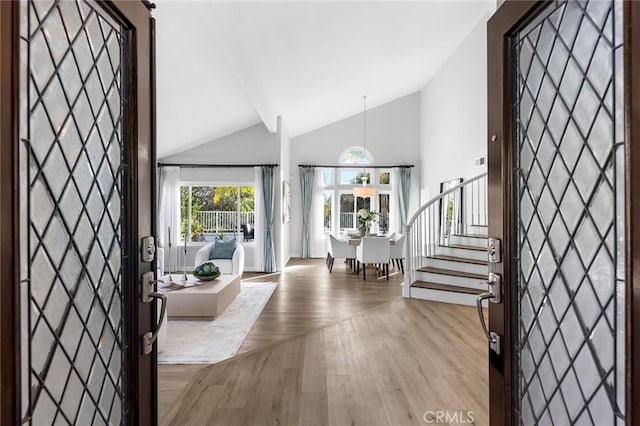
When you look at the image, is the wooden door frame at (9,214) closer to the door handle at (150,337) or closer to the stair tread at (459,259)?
the door handle at (150,337)

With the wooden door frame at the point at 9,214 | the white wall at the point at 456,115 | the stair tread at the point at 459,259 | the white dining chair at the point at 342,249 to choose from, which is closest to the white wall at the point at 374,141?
the white wall at the point at 456,115

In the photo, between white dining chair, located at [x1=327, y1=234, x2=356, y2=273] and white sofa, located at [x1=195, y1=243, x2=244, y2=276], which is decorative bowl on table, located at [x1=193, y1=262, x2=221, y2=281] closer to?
white sofa, located at [x1=195, y1=243, x2=244, y2=276]

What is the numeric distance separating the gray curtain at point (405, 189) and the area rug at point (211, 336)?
5.14 metres

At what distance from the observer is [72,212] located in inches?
39.4

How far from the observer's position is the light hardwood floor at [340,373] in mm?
2111

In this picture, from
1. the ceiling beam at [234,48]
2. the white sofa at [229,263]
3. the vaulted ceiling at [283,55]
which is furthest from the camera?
the white sofa at [229,263]

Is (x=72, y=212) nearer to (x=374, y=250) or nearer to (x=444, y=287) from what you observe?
(x=444, y=287)

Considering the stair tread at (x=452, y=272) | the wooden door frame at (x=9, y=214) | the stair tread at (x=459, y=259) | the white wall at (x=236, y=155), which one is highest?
the white wall at (x=236, y=155)

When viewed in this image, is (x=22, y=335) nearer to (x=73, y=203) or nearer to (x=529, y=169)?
(x=73, y=203)

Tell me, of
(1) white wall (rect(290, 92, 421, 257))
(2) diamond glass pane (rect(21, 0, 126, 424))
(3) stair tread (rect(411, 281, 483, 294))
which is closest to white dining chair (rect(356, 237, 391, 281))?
(3) stair tread (rect(411, 281, 483, 294))

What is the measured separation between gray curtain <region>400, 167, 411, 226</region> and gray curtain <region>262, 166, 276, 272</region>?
11.2 ft

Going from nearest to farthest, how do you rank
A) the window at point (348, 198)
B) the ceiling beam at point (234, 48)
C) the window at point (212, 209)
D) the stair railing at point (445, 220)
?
the ceiling beam at point (234, 48) → the stair railing at point (445, 220) → the window at point (212, 209) → the window at point (348, 198)

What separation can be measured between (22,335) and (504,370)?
136 centimetres

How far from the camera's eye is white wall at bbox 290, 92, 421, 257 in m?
8.98
